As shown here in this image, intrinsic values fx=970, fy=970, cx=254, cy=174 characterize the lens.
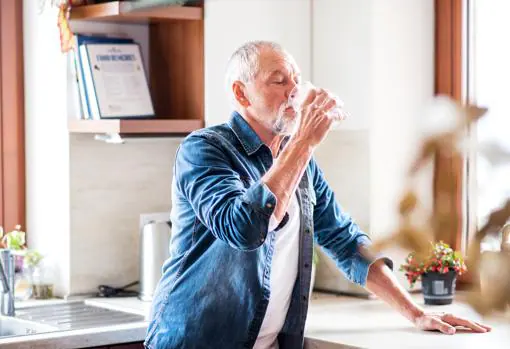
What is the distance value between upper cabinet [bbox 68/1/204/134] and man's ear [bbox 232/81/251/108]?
0.77 metres

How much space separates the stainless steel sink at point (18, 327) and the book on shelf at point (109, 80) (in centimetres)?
63

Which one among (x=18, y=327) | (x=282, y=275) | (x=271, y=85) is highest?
(x=271, y=85)

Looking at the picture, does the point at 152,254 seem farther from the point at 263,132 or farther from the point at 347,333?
the point at 263,132

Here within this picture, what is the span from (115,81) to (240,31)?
0.41 meters

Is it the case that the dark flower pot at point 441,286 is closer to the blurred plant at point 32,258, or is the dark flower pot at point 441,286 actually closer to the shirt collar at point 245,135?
the shirt collar at point 245,135

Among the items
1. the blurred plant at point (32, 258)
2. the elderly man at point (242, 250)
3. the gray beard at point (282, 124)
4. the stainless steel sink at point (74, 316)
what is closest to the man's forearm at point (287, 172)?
the elderly man at point (242, 250)

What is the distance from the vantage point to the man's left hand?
7.09ft

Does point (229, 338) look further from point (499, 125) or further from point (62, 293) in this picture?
point (499, 125)

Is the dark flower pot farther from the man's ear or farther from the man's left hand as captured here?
the man's ear

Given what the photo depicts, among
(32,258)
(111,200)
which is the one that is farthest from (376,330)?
(32,258)

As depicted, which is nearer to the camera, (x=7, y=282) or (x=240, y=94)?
(x=240, y=94)

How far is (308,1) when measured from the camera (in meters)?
3.10

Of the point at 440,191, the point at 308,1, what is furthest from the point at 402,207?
the point at 308,1

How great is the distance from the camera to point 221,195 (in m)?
1.75
